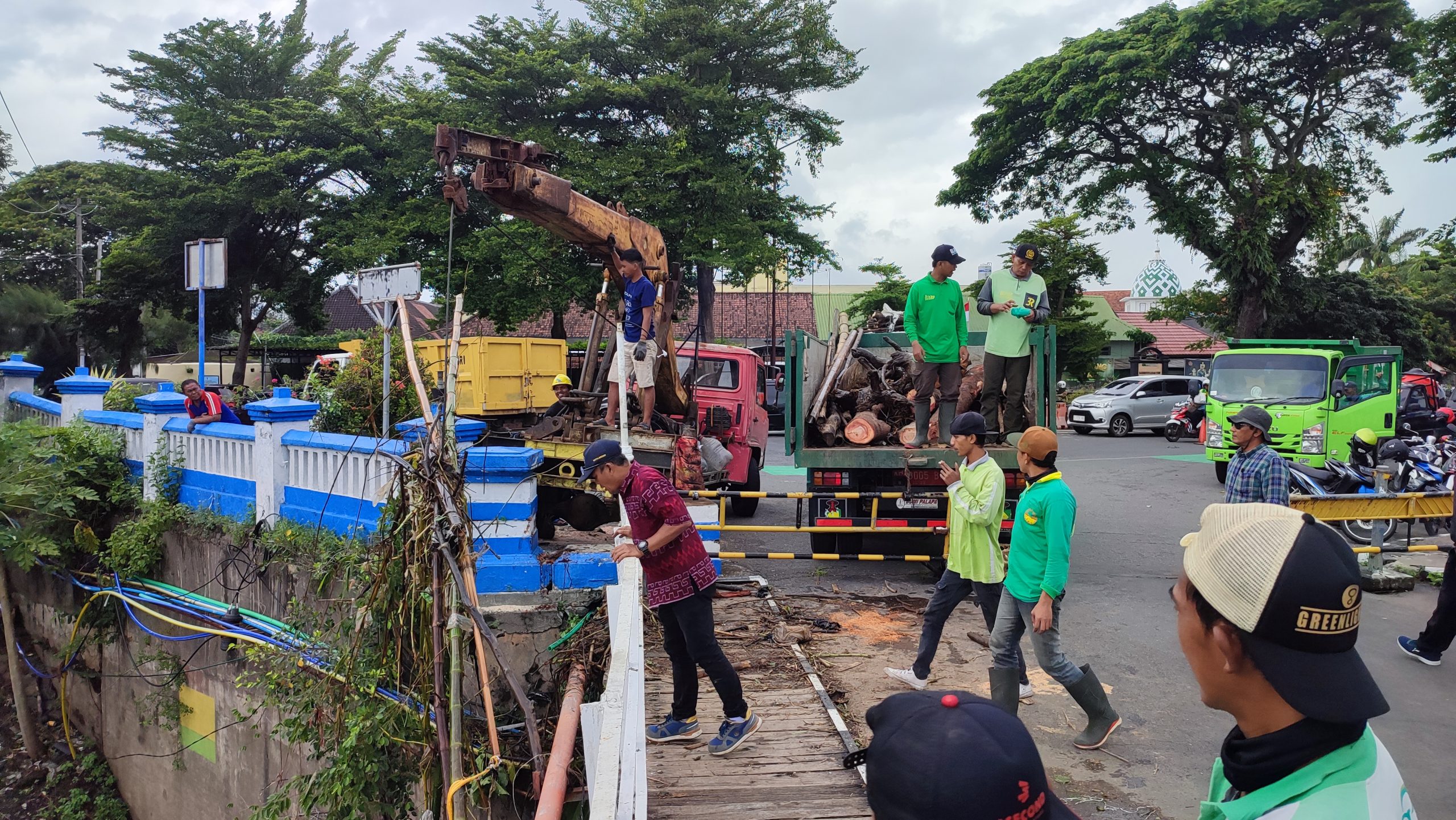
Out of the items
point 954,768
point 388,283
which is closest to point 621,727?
point 954,768

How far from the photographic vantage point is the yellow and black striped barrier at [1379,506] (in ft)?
25.8

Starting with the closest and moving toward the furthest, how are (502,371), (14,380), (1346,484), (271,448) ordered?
1. (271,448)
2. (1346,484)
3. (14,380)
4. (502,371)

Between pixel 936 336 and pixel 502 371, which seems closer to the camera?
pixel 936 336

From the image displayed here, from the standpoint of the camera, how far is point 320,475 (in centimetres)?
605

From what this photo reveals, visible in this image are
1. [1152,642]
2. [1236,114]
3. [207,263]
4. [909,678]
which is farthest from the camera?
[1236,114]

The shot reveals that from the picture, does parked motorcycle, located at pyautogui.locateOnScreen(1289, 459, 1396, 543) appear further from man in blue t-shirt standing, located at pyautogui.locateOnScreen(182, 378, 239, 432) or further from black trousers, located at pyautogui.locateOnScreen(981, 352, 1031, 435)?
man in blue t-shirt standing, located at pyautogui.locateOnScreen(182, 378, 239, 432)

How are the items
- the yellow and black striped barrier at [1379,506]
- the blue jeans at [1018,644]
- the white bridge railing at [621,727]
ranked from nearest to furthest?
the white bridge railing at [621,727], the blue jeans at [1018,644], the yellow and black striped barrier at [1379,506]

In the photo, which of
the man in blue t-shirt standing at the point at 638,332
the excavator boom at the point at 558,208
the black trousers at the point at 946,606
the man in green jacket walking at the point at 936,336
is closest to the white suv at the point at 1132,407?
the man in green jacket walking at the point at 936,336

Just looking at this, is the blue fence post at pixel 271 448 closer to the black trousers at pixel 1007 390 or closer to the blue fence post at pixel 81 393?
the blue fence post at pixel 81 393

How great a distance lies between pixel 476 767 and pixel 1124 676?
14.1 ft

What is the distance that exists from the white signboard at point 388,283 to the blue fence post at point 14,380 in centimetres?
801

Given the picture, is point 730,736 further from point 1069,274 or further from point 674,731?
point 1069,274

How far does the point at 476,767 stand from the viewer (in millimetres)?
4230

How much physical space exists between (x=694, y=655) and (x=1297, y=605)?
3.46 m
